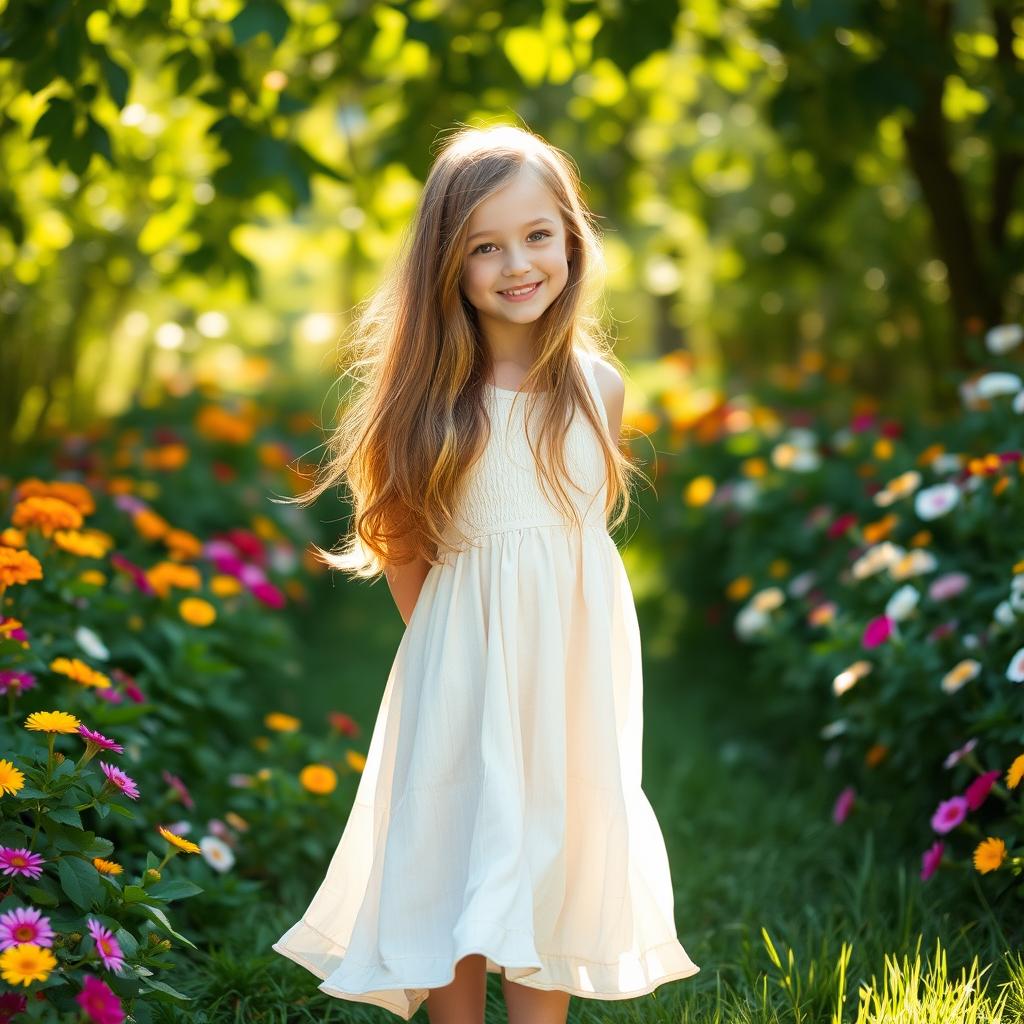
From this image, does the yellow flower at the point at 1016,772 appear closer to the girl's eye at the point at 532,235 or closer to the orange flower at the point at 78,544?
the girl's eye at the point at 532,235

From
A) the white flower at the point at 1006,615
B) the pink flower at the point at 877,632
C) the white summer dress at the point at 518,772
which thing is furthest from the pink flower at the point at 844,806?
the white summer dress at the point at 518,772

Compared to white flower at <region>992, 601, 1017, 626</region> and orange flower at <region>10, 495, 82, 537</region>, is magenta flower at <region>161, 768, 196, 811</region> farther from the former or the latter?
white flower at <region>992, 601, 1017, 626</region>

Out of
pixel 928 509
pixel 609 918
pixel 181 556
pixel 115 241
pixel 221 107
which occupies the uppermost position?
pixel 221 107

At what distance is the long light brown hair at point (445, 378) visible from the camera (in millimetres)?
2102

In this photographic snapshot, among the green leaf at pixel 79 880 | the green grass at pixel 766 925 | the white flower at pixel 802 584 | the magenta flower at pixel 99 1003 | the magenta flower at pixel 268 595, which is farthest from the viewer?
the white flower at pixel 802 584

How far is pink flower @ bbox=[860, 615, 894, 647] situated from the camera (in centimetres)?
282

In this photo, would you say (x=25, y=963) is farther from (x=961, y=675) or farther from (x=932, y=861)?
(x=961, y=675)

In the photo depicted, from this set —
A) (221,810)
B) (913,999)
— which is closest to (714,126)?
(221,810)

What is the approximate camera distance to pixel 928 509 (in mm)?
3045

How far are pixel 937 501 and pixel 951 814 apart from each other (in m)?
0.87

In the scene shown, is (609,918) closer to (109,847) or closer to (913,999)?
(913,999)

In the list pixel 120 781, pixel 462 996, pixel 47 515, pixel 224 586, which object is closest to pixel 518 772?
pixel 462 996

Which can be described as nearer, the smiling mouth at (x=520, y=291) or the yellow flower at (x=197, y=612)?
the smiling mouth at (x=520, y=291)

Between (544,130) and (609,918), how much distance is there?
381 cm
